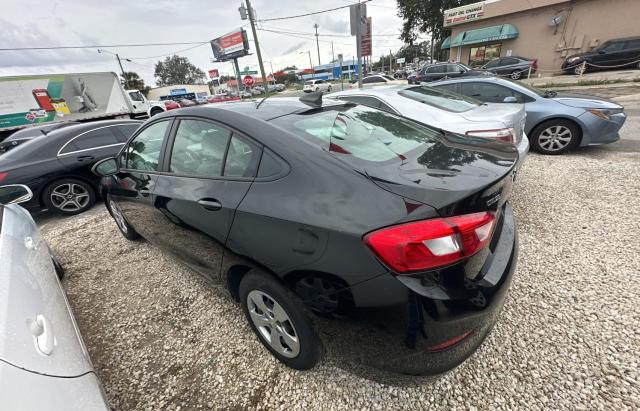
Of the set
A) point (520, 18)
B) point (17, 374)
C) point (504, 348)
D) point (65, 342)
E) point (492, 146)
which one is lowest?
point (504, 348)

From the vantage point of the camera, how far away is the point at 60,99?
14500 millimetres

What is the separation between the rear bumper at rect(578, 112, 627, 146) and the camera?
443 cm

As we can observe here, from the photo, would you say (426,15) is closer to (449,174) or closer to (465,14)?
(465,14)

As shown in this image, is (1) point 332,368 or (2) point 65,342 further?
(1) point 332,368

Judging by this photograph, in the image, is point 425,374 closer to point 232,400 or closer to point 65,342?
point 232,400

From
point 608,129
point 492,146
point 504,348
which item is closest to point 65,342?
point 504,348

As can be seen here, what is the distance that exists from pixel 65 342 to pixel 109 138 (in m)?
5.09

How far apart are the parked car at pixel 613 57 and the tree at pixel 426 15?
1479 centimetres

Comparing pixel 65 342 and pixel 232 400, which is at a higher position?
pixel 65 342

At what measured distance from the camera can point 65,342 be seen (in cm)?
131

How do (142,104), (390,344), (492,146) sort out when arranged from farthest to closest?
(142,104) → (492,146) → (390,344)

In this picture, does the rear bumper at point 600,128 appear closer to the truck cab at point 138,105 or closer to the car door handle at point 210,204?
the car door handle at point 210,204

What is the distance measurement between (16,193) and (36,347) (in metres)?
4.47

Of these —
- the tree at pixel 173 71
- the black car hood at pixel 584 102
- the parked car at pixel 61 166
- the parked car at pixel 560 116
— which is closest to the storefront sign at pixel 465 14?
the parked car at pixel 560 116
